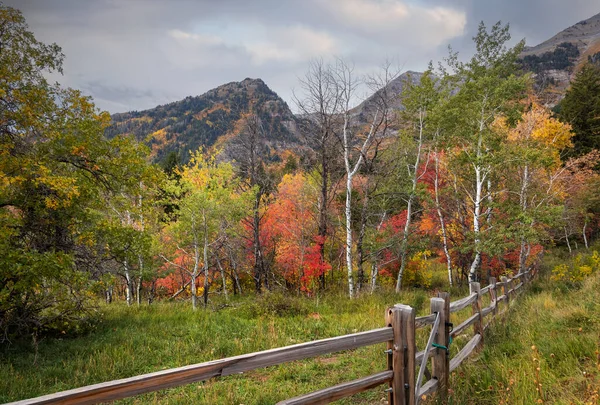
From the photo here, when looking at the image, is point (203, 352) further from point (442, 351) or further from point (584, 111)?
point (584, 111)

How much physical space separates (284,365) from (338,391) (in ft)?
13.9

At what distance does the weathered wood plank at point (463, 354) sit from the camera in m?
4.97

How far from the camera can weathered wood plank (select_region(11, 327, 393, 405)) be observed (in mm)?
1883

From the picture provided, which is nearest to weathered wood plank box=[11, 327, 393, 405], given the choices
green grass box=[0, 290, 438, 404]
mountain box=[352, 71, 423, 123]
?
green grass box=[0, 290, 438, 404]

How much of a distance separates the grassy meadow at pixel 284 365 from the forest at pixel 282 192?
1.67 m

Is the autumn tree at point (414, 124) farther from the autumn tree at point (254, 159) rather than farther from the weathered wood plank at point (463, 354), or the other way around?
the weathered wood plank at point (463, 354)

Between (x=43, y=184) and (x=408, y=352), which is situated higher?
(x=43, y=184)

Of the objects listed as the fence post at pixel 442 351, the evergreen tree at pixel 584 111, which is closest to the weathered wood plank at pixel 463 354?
the fence post at pixel 442 351

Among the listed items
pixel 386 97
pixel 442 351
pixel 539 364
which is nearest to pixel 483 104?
pixel 386 97

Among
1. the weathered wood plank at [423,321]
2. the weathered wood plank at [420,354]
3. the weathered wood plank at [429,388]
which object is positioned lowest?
the weathered wood plank at [429,388]

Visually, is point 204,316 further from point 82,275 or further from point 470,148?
point 470,148

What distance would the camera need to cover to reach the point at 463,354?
212 inches

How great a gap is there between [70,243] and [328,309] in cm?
876

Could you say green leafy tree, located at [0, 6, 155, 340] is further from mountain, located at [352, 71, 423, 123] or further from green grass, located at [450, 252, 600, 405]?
mountain, located at [352, 71, 423, 123]
